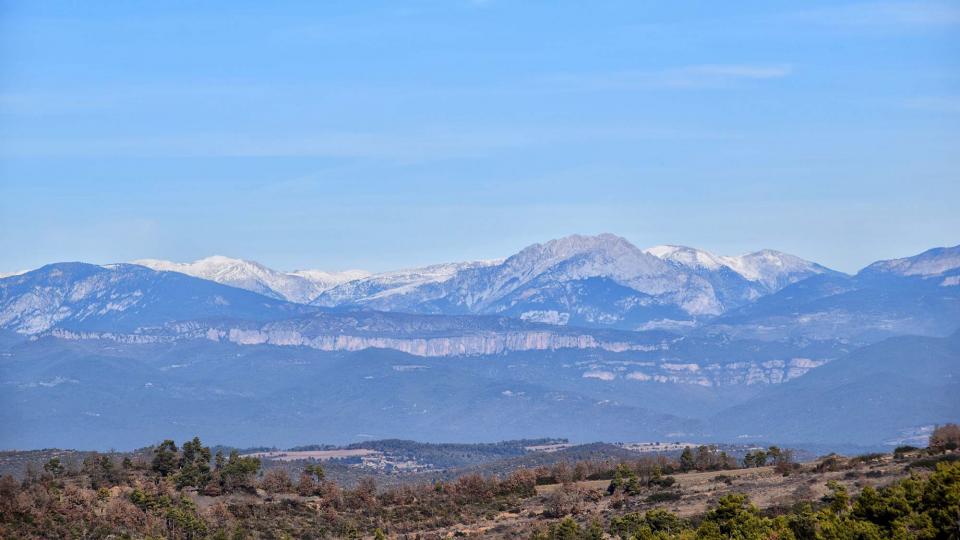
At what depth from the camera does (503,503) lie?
13338 centimetres

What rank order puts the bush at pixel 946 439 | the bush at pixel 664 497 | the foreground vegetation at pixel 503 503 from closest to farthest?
the foreground vegetation at pixel 503 503
the bush at pixel 664 497
the bush at pixel 946 439

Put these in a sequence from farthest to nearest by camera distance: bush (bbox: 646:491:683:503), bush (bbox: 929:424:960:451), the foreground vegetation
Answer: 1. bush (bbox: 929:424:960:451)
2. bush (bbox: 646:491:683:503)
3. the foreground vegetation

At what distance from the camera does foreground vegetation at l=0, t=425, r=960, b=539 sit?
96812 millimetres

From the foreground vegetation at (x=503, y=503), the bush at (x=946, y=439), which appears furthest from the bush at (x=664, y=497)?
the bush at (x=946, y=439)

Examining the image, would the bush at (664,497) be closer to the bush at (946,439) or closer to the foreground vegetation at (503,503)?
the foreground vegetation at (503,503)

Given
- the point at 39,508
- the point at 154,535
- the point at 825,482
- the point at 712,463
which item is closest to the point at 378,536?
the point at 154,535

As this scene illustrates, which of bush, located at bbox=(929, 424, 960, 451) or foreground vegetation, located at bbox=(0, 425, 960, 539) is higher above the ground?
bush, located at bbox=(929, 424, 960, 451)

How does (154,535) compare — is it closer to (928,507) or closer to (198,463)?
(198,463)

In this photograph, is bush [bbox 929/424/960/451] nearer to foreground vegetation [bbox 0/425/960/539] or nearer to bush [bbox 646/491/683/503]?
foreground vegetation [bbox 0/425/960/539]

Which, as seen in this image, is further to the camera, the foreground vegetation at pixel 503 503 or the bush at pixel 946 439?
the bush at pixel 946 439

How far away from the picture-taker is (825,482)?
390ft

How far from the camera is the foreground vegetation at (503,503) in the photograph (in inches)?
3812

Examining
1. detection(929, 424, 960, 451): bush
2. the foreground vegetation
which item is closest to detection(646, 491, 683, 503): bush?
the foreground vegetation

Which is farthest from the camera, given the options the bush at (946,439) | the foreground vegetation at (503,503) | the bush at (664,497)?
the bush at (946,439)
